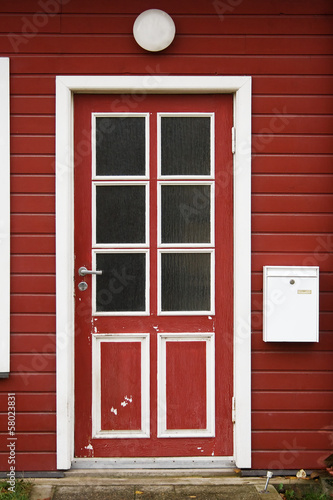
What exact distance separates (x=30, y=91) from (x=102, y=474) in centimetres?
237

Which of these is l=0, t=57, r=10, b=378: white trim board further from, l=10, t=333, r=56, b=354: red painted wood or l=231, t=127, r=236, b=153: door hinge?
l=231, t=127, r=236, b=153: door hinge

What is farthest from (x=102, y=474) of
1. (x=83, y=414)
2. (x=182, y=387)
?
(x=182, y=387)

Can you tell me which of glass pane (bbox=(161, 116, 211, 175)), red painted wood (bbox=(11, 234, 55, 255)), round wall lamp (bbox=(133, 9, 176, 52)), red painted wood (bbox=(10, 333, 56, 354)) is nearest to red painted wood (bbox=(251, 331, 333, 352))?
glass pane (bbox=(161, 116, 211, 175))

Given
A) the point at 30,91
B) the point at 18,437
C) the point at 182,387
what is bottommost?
the point at 18,437

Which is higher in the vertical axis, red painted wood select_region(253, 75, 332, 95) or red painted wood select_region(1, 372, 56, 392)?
red painted wood select_region(253, 75, 332, 95)

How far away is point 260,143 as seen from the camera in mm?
3385

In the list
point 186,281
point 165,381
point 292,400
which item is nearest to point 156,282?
point 186,281

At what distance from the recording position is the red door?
135 inches

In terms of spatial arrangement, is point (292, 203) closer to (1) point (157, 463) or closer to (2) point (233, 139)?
(2) point (233, 139)

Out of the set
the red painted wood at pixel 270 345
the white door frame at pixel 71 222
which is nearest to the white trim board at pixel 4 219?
the white door frame at pixel 71 222

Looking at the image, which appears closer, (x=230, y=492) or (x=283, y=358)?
(x=230, y=492)

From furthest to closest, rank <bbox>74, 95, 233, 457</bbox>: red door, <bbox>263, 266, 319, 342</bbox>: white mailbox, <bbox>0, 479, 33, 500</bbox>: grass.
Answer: <bbox>74, 95, 233, 457</bbox>: red door → <bbox>263, 266, 319, 342</bbox>: white mailbox → <bbox>0, 479, 33, 500</bbox>: grass

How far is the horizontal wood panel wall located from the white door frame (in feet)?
0.18

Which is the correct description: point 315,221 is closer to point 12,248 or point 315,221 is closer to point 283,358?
point 283,358
